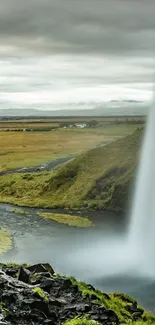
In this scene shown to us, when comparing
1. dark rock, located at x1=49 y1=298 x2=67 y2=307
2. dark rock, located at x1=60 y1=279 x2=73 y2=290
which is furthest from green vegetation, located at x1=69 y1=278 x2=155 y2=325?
dark rock, located at x1=49 y1=298 x2=67 y2=307

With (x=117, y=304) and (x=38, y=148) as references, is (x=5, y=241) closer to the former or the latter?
(x=117, y=304)

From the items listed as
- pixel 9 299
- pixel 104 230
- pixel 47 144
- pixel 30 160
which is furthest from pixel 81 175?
pixel 47 144

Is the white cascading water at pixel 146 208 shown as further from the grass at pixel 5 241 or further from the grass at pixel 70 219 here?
the grass at pixel 5 241

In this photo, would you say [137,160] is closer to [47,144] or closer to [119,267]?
[119,267]

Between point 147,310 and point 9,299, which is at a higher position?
point 9,299

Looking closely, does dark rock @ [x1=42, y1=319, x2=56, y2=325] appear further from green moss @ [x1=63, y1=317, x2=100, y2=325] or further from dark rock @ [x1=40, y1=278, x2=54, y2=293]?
dark rock @ [x1=40, y1=278, x2=54, y2=293]

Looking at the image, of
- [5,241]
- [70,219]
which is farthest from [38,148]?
[5,241]
